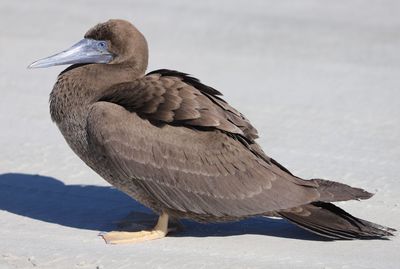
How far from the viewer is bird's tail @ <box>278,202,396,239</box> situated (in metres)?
6.93

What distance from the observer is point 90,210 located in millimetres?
7844

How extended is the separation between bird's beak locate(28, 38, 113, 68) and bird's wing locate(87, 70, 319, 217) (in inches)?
30.8

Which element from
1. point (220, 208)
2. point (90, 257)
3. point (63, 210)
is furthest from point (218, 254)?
point (63, 210)

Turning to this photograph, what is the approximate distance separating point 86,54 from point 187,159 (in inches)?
52.5

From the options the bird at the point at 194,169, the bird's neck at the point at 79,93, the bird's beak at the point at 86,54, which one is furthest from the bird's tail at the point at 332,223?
the bird's beak at the point at 86,54

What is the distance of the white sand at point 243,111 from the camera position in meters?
6.86

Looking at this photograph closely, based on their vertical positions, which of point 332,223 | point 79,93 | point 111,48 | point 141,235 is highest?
point 111,48

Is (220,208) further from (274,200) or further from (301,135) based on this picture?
(301,135)

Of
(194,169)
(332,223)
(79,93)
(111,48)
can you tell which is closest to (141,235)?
(194,169)

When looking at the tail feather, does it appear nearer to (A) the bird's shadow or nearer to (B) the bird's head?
(A) the bird's shadow

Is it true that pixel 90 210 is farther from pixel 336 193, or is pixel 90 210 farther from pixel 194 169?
pixel 336 193

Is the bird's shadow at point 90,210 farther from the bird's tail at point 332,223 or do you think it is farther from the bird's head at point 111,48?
the bird's head at point 111,48

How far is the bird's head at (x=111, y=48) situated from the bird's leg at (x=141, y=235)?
1257 mm

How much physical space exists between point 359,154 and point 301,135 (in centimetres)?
74
